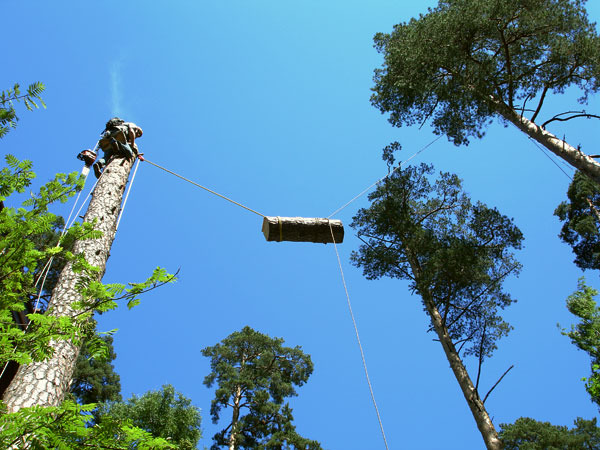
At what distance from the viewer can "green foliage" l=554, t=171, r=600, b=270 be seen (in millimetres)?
13656

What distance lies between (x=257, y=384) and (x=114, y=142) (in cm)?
1276

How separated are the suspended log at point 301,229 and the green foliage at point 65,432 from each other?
263 centimetres

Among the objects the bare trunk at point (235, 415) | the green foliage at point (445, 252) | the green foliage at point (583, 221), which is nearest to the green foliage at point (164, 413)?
the bare trunk at point (235, 415)

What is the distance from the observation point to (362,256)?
9.99m

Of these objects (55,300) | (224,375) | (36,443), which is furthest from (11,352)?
(224,375)

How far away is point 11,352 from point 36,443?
A: 495 mm

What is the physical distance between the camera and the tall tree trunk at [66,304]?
266 centimetres

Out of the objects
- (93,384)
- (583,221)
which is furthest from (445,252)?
(93,384)

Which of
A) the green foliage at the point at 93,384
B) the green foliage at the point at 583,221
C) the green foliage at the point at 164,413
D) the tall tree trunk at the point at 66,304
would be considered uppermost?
the green foliage at the point at 583,221

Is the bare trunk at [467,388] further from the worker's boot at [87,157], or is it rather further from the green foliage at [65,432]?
the worker's boot at [87,157]

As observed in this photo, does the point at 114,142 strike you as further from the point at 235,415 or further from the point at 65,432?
the point at 235,415

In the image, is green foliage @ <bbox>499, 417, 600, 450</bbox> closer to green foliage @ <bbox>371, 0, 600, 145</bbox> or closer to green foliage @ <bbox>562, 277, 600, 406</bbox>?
green foliage @ <bbox>562, 277, 600, 406</bbox>

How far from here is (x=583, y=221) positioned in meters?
13.7

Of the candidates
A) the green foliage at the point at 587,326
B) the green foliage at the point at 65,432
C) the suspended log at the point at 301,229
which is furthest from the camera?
the green foliage at the point at 587,326
